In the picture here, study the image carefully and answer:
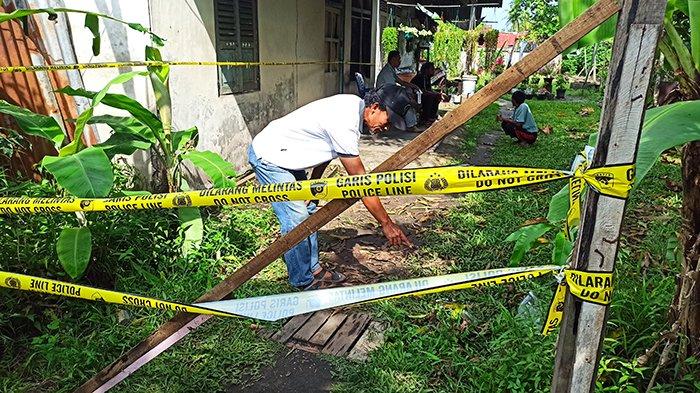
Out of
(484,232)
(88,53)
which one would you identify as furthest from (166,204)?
(484,232)

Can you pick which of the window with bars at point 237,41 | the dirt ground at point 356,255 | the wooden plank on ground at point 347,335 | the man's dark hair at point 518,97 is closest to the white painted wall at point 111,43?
the window with bars at point 237,41

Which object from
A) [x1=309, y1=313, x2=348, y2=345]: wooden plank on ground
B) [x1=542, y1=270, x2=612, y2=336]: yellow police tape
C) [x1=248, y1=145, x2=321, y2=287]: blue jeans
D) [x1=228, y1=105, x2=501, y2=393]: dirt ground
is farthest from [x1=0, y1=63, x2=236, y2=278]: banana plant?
[x1=542, y1=270, x2=612, y2=336]: yellow police tape

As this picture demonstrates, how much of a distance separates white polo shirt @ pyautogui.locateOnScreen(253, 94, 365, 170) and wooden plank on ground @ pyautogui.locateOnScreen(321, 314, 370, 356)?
3.60 feet

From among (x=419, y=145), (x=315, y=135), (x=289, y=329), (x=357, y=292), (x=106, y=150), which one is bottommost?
(x=289, y=329)

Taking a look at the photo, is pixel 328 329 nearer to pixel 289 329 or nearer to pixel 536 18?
pixel 289 329

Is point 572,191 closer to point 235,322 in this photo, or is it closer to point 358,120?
point 358,120

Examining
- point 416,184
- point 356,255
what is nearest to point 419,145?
point 416,184

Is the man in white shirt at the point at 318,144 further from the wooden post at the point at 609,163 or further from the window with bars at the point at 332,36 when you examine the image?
the window with bars at the point at 332,36

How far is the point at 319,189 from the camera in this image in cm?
139

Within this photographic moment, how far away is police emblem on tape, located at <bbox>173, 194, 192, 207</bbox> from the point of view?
Answer: 1553 mm

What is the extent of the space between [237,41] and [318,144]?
336 cm

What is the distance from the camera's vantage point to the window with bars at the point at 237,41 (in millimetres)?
5584

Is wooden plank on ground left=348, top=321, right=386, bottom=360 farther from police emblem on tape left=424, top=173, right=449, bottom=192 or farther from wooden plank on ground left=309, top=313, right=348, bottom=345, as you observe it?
police emblem on tape left=424, top=173, right=449, bottom=192

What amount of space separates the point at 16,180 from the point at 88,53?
49.3 inches
